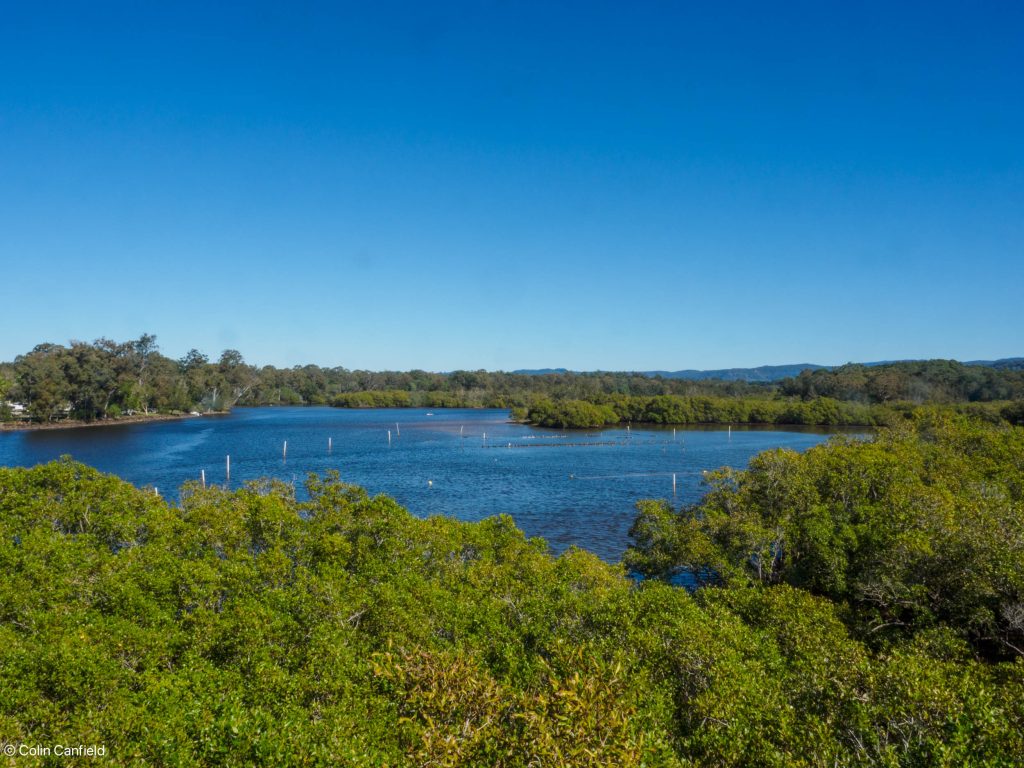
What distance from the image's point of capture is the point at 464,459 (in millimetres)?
80562

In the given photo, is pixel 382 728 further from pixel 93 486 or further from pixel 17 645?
pixel 93 486

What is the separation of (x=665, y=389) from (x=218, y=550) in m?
178

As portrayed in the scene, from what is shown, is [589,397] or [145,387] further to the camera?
[589,397]

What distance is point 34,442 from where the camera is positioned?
91.6 m

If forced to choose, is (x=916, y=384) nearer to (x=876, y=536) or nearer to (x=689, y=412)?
(x=689, y=412)

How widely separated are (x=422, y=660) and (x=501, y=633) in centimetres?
590

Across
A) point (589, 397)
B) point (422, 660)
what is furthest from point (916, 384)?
point (422, 660)

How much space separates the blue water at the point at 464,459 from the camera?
5106cm

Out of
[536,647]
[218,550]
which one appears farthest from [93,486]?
[536,647]

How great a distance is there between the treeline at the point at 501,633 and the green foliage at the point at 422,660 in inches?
2.3

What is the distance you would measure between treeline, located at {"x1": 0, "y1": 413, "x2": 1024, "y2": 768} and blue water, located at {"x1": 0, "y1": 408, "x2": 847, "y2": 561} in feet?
55.5

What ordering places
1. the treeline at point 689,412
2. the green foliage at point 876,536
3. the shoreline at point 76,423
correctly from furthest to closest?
the treeline at point 689,412
the shoreline at point 76,423
the green foliage at point 876,536

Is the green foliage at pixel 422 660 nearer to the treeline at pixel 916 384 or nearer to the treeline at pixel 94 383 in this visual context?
the treeline at pixel 94 383

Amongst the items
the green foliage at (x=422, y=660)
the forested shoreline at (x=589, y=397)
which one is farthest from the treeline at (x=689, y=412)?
the green foliage at (x=422, y=660)
